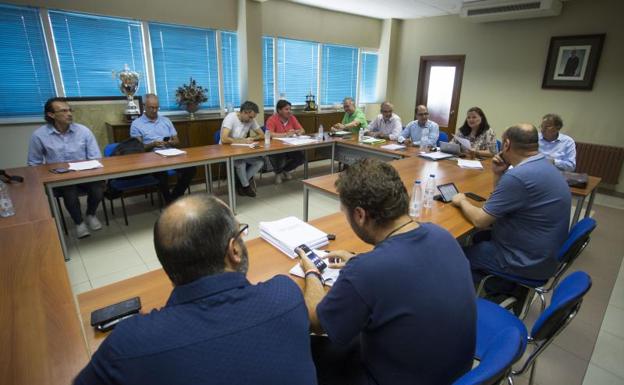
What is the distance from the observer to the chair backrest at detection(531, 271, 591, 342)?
3.89 ft

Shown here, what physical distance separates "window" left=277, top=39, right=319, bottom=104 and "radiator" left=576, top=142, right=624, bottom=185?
4.46m

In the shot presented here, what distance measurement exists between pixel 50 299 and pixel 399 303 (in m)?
1.24

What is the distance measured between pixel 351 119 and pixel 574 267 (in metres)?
3.58

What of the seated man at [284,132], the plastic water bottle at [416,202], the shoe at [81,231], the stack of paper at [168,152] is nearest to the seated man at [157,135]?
the stack of paper at [168,152]

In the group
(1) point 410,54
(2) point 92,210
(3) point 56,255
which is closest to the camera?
(3) point 56,255

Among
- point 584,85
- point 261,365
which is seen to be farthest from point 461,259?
point 584,85

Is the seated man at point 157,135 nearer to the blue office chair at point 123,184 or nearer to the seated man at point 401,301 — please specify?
the blue office chair at point 123,184

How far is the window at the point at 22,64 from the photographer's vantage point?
3643 mm

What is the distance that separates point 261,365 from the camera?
661 millimetres

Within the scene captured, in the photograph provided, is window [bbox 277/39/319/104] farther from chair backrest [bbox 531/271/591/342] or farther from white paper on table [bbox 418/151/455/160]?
chair backrest [bbox 531/271/591/342]

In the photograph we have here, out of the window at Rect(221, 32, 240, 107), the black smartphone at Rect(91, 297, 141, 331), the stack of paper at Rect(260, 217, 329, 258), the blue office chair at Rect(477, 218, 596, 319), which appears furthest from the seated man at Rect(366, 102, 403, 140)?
the black smartphone at Rect(91, 297, 141, 331)

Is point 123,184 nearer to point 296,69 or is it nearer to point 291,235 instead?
point 291,235

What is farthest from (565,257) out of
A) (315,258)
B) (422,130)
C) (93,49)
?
(93,49)

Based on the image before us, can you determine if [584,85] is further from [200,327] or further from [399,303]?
[200,327]
